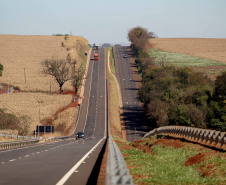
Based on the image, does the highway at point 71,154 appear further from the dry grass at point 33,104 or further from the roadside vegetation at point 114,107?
the dry grass at point 33,104

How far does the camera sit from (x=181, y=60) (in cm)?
16400

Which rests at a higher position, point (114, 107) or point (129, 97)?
point (129, 97)

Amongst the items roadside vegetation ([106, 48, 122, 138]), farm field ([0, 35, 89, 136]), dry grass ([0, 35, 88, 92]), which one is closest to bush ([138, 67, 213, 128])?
roadside vegetation ([106, 48, 122, 138])

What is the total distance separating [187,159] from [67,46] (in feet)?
541

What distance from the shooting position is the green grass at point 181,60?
15364cm

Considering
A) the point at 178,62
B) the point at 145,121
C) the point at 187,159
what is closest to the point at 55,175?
the point at 187,159

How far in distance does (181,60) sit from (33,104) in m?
75.8

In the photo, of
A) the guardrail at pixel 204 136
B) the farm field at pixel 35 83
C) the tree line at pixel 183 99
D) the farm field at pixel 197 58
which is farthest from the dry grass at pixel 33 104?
the guardrail at pixel 204 136

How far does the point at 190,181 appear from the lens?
13.1m

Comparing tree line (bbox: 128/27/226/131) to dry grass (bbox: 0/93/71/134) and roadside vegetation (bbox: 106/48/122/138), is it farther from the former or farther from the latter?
dry grass (bbox: 0/93/71/134)

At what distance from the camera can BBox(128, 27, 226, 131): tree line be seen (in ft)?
224

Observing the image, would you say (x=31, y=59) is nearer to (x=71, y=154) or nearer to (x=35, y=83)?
(x=35, y=83)

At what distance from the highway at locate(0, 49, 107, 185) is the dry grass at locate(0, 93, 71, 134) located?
6.15m

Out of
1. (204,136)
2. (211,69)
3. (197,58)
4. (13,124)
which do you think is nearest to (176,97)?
(13,124)
